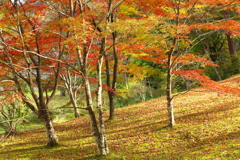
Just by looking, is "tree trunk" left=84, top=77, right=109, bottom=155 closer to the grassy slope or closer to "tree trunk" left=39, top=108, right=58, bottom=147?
the grassy slope

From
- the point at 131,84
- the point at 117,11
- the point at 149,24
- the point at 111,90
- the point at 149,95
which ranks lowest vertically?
the point at 149,95

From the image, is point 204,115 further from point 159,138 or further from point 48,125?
point 48,125

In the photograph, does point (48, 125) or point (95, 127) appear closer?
point (95, 127)

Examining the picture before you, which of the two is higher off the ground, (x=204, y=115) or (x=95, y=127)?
(x=95, y=127)

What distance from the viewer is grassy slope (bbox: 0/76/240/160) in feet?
20.7

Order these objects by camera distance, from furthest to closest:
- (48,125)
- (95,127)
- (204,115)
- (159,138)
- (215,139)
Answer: (204,115)
(48,125)
(159,138)
(215,139)
(95,127)

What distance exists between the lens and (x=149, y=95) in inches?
835

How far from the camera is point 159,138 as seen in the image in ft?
25.0

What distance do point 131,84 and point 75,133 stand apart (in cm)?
A: 1031

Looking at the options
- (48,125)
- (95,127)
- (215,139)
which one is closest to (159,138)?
(215,139)

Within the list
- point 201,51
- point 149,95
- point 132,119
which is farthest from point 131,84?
point 132,119

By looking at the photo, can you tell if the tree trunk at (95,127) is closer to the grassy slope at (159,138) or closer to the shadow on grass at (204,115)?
the grassy slope at (159,138)

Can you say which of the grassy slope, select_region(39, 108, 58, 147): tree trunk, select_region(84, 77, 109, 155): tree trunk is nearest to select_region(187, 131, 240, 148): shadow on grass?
the grassy slope

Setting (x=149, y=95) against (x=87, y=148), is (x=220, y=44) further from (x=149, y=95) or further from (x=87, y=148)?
(x=87, y=148)
